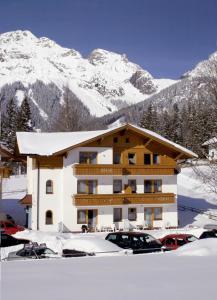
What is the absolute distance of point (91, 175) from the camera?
34.6 m

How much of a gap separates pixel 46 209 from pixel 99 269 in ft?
82.6

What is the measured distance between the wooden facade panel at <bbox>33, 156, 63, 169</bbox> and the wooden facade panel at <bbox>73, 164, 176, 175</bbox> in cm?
131

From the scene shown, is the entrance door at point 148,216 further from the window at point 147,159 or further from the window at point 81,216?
the window at point 81,216

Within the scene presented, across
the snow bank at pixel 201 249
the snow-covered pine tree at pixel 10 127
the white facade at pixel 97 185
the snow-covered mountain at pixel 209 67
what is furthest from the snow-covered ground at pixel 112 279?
the snow-covered pine tree at pixel 10 127

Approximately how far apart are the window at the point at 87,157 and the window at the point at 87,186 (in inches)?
55.2

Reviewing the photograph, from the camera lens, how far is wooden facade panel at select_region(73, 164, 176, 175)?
34156mm

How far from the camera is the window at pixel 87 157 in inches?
1373

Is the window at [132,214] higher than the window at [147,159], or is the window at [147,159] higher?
the window at [147,159]

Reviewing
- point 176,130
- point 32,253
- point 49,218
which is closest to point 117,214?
point 49,218

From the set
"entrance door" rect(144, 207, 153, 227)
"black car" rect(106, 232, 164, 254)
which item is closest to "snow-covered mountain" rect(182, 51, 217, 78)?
"black car" rect(106, 232, 164, 254)

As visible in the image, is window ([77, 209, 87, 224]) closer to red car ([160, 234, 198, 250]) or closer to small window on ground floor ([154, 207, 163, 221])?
small window on ground floor ([154, 207, 163, 221])

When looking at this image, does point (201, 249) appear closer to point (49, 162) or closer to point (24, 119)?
point (49, 162)

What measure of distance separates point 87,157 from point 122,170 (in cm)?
268

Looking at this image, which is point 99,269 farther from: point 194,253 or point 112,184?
point 112,184
